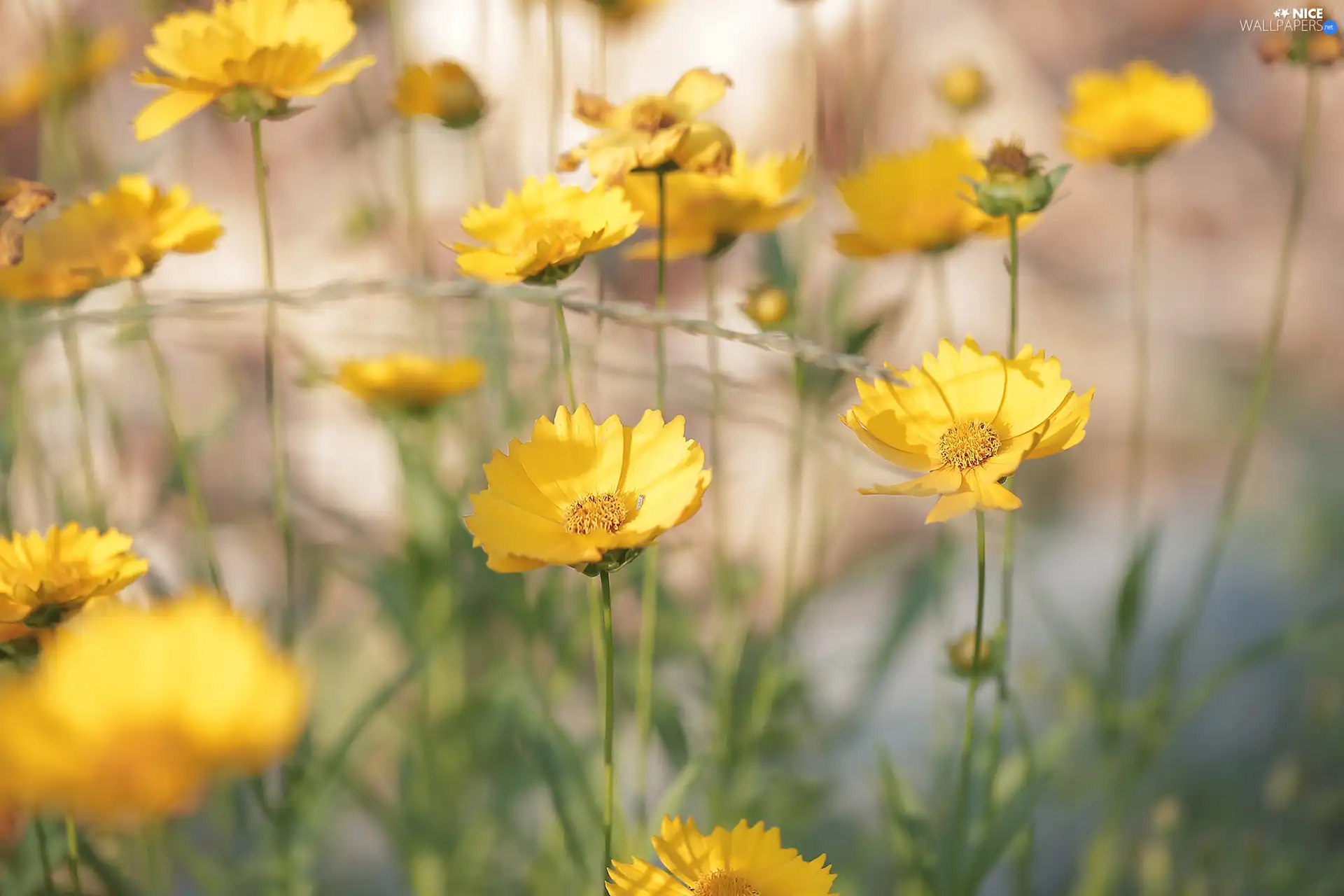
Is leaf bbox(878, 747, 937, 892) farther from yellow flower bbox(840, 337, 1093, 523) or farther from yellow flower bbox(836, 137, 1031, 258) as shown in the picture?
yellow flower bbox(836, 137, 1031, 258)

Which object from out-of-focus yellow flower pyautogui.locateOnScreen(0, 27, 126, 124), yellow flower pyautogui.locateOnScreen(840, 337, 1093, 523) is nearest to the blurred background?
out-of-focus yellow flower pyautogui.locateOnScreen(0, 27, 126, 124)

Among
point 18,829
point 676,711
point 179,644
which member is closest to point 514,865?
point 676,711

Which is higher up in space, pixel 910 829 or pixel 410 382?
pixel 410 382

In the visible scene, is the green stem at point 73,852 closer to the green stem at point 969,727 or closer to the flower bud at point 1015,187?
the green stem at point 969,727

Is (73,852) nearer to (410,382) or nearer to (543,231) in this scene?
(543,231)

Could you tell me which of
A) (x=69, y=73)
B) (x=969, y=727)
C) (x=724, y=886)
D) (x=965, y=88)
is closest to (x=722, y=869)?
(x=724, y=886)

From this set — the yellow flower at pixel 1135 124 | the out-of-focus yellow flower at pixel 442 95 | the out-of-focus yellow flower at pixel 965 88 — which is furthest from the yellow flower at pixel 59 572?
the out-of-focus yellow flower at pixel 965 88

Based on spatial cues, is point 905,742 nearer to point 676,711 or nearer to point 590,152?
point 676,711
